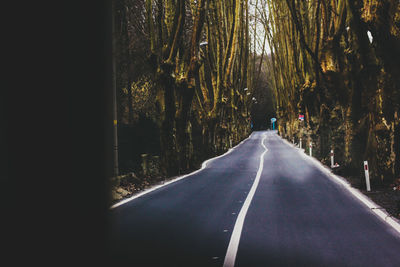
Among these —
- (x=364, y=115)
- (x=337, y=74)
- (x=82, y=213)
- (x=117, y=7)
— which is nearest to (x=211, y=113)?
(x=117, y=7)

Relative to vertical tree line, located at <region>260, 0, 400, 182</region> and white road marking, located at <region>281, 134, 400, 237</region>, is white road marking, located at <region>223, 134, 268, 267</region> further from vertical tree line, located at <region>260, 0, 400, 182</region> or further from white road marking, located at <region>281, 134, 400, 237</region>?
vertical tree line, located at <region>260, 0, 400, 182</region>

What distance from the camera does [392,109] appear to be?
1304 cm

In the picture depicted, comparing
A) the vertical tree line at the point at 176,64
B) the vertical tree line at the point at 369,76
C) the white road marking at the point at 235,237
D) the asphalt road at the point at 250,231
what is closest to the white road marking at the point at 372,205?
the asphalt road at the point at 250,231

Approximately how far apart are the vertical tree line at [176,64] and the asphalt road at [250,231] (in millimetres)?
6524

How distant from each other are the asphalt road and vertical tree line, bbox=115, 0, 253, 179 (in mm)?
6524

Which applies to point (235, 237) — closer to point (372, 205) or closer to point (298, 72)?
point (372, 205)

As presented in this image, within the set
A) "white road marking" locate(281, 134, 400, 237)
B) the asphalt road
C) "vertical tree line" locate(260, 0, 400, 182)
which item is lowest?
"white road marking" locate(281, 134, 400, 237)

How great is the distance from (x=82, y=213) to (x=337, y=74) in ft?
36.3

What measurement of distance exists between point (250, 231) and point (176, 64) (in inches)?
515

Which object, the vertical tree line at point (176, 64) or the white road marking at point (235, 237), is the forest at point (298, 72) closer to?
the vertical tree line at point (176, 64)

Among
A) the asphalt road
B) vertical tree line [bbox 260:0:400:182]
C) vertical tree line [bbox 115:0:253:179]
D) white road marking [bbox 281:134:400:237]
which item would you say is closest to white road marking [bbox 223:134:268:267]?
the asphalt road

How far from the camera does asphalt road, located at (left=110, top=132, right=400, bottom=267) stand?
20.3 ft

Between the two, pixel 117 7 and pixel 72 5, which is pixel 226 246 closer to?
pixel 72 5

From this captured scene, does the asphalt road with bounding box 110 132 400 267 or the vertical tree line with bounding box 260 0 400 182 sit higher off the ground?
the vertical tree line with bounding box 260 0 400 182
